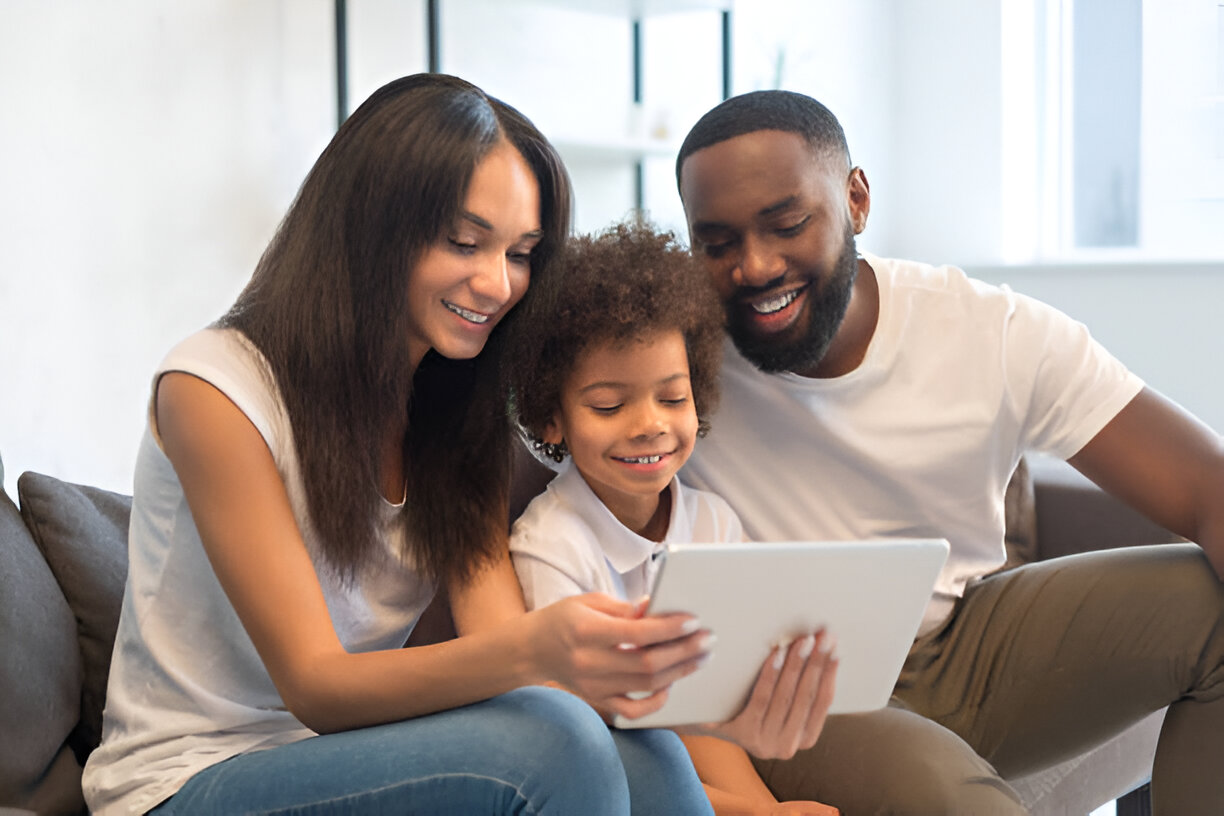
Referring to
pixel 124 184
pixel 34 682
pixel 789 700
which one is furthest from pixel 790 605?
pixel 124 184

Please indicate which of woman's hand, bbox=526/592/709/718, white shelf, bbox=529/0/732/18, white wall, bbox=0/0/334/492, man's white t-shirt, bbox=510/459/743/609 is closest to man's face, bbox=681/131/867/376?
man's white t-shirt, bbox=510/459/743/609

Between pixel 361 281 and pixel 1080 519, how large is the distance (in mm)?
1400

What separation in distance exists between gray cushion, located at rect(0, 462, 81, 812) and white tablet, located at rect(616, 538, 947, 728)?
0.57m

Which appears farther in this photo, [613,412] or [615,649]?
[613,412]

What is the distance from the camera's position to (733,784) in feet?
4.34

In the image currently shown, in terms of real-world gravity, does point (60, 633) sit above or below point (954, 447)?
below

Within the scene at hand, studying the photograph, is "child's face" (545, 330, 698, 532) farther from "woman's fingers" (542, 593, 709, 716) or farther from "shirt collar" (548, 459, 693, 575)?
"woman's fingers" (542, 593, 709, 716)

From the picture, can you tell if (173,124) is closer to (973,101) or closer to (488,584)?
(488,584)

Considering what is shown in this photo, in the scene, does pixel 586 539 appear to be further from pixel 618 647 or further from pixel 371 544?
pixel 618 647

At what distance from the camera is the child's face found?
52.7 inches

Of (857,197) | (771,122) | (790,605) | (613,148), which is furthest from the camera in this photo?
(613,148)

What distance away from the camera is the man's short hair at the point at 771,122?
5.09 ft

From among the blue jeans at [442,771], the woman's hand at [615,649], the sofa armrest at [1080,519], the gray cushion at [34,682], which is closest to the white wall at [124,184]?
the gray cushion at [34,682]

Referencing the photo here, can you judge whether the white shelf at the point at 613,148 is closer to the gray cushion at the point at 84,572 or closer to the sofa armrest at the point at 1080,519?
the sofa armrest at the point at 1080,519
